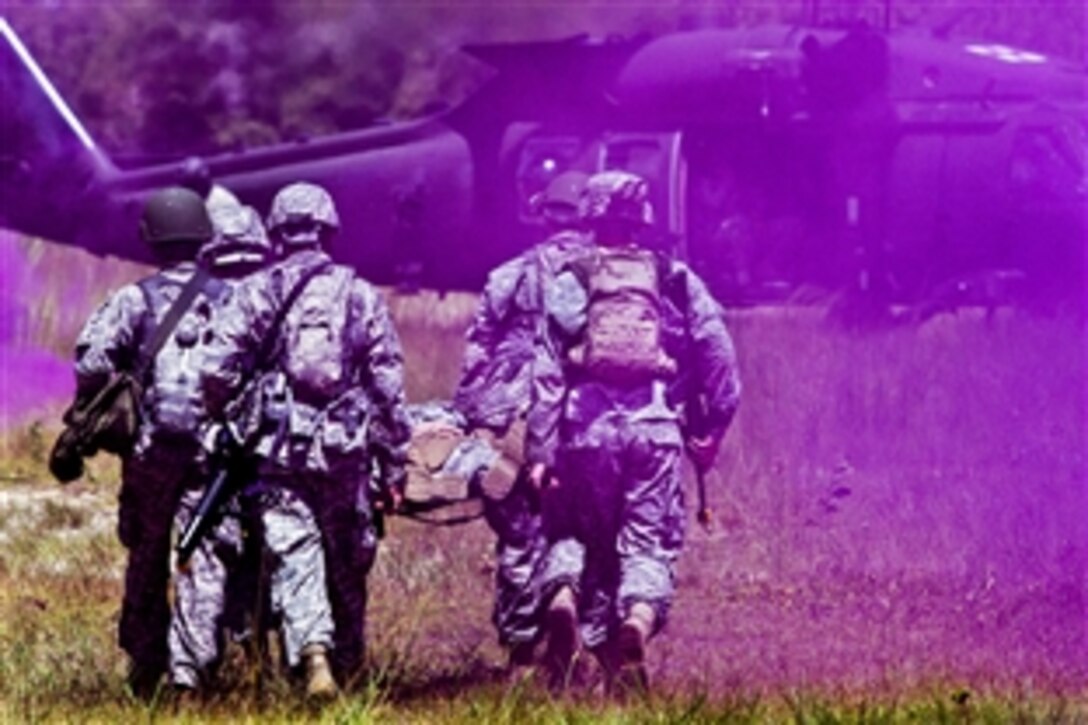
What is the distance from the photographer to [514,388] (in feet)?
36.3

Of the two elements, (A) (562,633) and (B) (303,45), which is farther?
(B) (303,45)

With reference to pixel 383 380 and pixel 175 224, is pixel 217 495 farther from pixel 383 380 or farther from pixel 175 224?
pixel 175 224

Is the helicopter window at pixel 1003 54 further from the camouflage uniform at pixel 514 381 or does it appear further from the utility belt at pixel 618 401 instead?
the utility belt at pixel 618 401

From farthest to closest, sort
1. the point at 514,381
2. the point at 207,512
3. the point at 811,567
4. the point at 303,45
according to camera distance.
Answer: the point at 303,45
the point at 811,567
the point at 514,381
the point at 207,512

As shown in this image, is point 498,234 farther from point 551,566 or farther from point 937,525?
point 551,566

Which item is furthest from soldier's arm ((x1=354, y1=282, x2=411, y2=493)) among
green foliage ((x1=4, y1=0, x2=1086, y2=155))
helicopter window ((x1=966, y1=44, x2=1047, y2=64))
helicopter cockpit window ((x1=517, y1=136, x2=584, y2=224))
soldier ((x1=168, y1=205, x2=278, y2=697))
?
green foliage ((x1=4, y1=0, x2=1086, y2=155))

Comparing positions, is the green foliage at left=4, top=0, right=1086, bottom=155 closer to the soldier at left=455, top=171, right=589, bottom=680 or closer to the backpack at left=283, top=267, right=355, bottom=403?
the soldier at left=455, top=171, right=589, bottom=680

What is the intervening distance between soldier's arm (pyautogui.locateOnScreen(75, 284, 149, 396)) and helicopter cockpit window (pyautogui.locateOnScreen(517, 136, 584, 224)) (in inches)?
428

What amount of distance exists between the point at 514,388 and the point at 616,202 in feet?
2.81

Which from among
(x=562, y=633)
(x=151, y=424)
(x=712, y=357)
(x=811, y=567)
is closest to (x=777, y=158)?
(x=811, y=567)

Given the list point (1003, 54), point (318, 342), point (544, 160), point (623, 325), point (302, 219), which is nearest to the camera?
point (318, 342)

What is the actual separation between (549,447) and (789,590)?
2993 millimetres

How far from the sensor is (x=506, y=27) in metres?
24.4

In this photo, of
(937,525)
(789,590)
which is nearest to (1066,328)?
(937,525)
